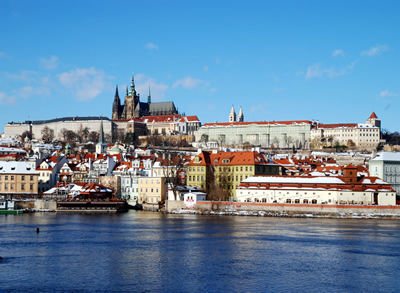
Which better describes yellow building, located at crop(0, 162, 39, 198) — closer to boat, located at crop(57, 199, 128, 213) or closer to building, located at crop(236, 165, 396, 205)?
boat, located at crop(57, 199, 128, 213)

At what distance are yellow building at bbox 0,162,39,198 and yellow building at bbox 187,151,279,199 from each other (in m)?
15.8

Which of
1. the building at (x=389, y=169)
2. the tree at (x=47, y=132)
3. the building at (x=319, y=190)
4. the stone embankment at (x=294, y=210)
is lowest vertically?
the stone embankment at (x=294, y=210)

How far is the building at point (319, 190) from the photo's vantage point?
52781mm

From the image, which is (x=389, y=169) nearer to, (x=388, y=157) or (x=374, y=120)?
(x=388, y=157)

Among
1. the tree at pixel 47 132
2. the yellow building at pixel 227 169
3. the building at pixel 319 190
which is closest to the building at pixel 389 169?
the building at pixel 319 190

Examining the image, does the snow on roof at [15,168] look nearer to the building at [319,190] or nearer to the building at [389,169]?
the building at [319,190]

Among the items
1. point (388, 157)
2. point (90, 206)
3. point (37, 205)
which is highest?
point (388, 157)

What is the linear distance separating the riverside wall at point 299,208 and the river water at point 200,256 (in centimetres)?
473

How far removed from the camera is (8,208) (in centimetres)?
5738

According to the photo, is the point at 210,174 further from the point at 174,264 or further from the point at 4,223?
the point at 174,264

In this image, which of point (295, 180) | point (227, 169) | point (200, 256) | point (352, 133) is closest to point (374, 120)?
point (352, 133)

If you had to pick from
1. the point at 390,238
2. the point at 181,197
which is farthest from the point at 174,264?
the point at 181,197

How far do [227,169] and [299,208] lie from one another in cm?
1246

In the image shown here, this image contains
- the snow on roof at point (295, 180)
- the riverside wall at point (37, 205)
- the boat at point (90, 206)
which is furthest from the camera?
the riverside wall at point (37, 205)
